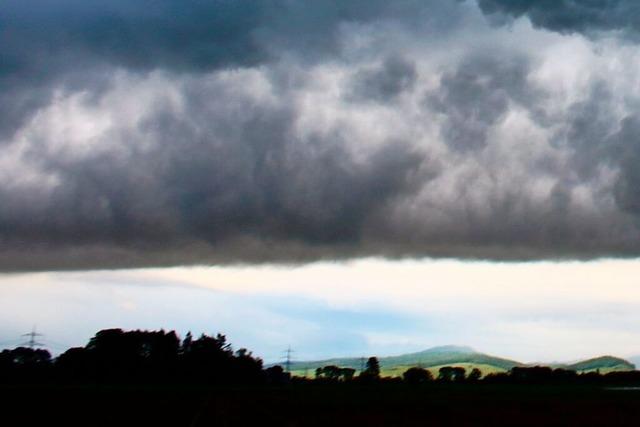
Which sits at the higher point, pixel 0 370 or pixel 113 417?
pixel 0 370

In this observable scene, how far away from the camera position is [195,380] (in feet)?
628

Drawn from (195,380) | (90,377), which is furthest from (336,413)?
(90,377)

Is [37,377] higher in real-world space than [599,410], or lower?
higher

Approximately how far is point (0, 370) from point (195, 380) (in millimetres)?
44139

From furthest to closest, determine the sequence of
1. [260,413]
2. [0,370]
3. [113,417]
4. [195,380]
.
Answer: [195,380], [0,370], [260,413], [113,417]

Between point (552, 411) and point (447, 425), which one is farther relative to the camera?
point (552, 411)

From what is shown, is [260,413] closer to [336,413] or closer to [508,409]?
[336,413]

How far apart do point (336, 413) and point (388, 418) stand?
21.3 ft

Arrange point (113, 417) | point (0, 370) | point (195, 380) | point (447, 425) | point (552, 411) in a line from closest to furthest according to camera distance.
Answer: point (447, 425) < point (113, 417) < point (552, 411) < point (0, 370) < point (195, 380)

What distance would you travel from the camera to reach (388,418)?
57.4 meters

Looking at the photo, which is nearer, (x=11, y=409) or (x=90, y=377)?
(x=11, y=409)

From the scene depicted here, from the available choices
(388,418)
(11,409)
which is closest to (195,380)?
(11,409)

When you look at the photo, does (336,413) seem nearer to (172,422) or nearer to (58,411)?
(172,422)

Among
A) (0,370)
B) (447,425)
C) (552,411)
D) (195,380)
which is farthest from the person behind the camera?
(195,380)
